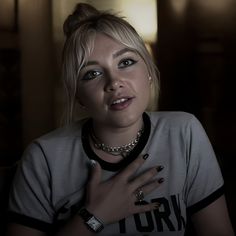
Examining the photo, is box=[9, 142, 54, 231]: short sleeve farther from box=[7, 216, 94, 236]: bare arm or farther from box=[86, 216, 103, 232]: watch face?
box=[86, 216, 103, 232]: watch face

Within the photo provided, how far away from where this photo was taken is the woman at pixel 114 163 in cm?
106

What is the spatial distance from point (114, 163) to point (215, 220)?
286 mm

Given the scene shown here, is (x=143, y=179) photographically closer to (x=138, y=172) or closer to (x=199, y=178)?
(x=138, y=172)

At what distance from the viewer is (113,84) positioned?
1.04 metres

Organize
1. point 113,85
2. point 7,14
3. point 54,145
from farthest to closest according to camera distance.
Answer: point 7,14 → point 54,145 → point 113,85

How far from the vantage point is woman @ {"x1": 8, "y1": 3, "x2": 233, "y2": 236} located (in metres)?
1.06

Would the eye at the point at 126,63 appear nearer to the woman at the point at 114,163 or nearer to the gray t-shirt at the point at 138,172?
the woman at the point at 114,163

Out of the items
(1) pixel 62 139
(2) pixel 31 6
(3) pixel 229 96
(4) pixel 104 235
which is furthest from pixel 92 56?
(3) pixel 229 96

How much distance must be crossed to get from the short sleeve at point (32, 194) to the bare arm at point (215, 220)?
38cm

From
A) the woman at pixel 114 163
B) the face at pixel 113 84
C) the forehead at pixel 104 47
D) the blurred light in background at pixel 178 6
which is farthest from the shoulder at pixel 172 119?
the blurred light in background at pixel 178 6

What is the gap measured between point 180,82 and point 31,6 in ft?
2.21

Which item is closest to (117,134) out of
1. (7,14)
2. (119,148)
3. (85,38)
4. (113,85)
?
(119,148)

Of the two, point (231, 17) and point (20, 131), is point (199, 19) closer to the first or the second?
point (231, 17)

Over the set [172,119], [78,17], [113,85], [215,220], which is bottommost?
[215,220]
